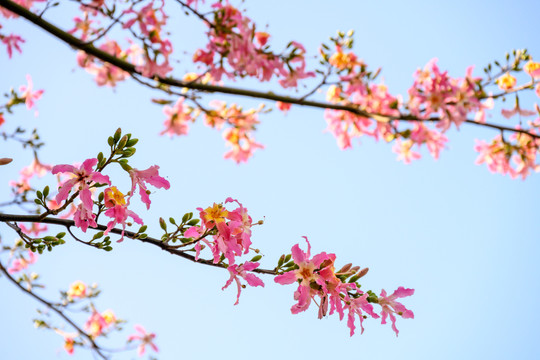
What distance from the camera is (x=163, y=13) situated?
11.5 ft

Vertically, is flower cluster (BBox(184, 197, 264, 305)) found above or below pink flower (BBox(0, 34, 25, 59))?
below

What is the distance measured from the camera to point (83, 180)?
68.0 inches

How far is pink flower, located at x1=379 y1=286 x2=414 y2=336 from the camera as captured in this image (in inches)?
77.7

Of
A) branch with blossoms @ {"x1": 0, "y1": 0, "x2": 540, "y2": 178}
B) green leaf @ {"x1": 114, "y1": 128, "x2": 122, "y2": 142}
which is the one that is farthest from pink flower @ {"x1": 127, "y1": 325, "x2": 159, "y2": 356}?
green leaf @ {"x1": 114, "y1": 128, "x2": 122, "y2": 142}

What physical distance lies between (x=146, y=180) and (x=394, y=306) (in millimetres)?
1206

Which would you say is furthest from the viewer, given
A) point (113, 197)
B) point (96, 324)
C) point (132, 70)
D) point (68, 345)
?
point (96, 324)

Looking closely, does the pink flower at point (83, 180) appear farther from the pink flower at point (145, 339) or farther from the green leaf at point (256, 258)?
the pink flower at point (145, 339)

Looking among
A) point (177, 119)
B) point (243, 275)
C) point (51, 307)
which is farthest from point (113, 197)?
point (177, 119)

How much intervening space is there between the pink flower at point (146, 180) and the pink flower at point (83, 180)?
0.39ft

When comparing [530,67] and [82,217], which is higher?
[530,67]

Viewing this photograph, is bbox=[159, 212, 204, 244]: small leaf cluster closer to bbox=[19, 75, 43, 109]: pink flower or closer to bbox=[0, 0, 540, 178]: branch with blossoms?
bbox=[0, 0, 540, 178]: branch with blossoms

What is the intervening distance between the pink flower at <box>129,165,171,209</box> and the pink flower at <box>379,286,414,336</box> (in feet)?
3.53

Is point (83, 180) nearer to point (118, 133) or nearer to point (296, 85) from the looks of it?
point (118, 133)

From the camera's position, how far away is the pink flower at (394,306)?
6.48 ft
